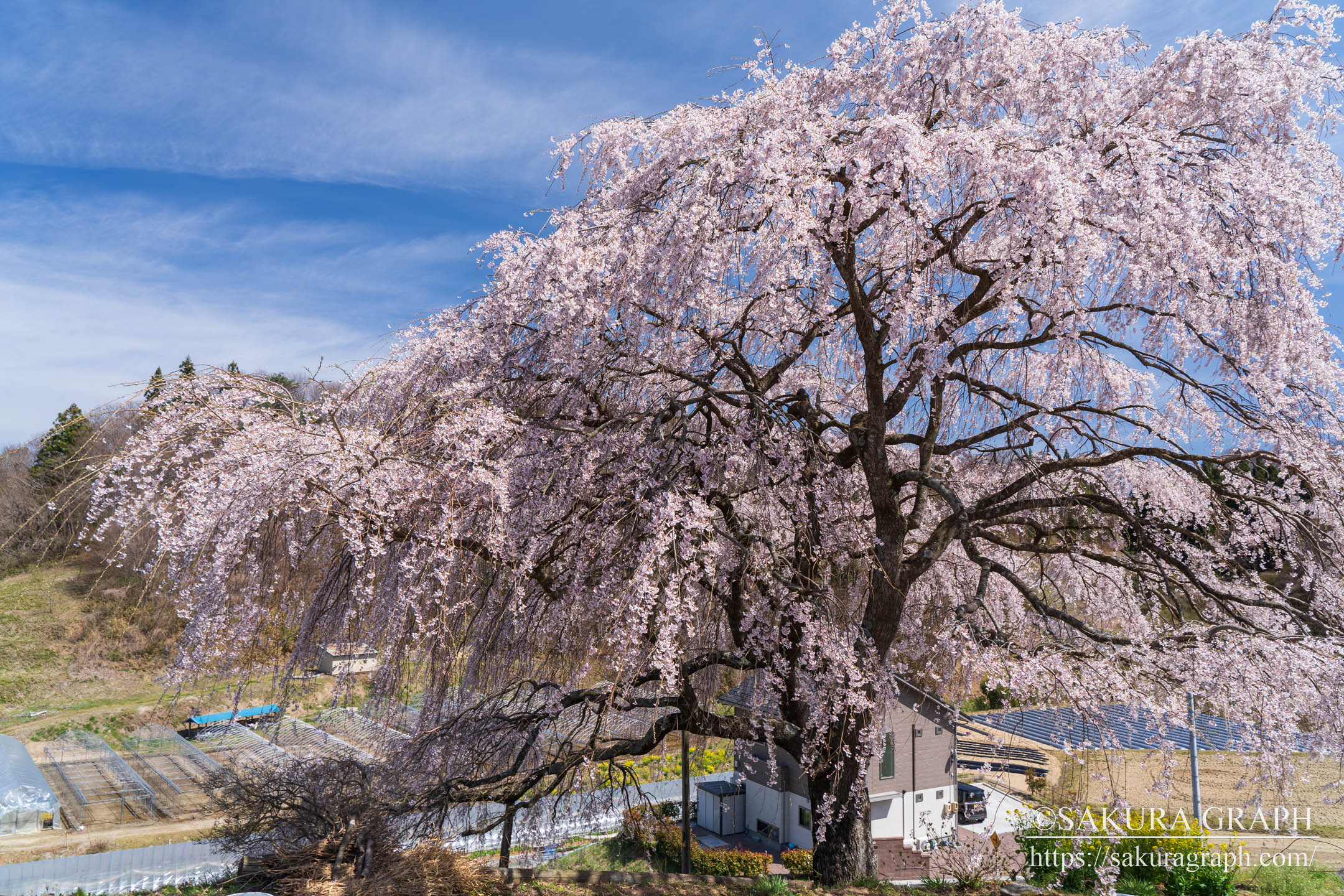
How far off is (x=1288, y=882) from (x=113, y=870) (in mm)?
17928

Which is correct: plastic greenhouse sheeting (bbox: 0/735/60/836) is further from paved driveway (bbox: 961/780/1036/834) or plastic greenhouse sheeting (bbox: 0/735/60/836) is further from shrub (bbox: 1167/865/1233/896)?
shrub (bbox: 1167/865/1233/896)

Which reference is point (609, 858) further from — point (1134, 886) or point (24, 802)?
point (24, 802)

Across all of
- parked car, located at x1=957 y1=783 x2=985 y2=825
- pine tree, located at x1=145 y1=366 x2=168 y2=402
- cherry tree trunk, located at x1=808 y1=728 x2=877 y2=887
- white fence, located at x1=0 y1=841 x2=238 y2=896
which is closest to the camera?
pine tree, located at x1=145 y1=366 x2=168 y2=402

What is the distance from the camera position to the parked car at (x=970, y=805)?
17406mm

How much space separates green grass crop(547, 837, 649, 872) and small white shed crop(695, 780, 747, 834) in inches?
128

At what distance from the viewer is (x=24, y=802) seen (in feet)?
61.5

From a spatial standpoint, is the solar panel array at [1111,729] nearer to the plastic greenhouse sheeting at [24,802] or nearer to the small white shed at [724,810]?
the small white shed at [724,810]

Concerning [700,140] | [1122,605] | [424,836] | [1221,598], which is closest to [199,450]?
[424,836]

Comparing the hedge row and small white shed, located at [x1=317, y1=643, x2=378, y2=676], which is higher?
small white shed, located at [x1=317, y1=643, x2=378, y2=676]

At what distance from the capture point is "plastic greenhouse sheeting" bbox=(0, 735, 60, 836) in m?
18.4

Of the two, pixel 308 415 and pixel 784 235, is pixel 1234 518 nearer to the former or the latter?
pixel 784 235

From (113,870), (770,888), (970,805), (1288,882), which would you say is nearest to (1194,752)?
(1288,882)

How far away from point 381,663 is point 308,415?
223 cm

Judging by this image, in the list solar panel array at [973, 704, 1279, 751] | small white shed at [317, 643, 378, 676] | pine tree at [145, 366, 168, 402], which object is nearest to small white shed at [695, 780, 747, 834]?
solar panel array at [973, 704, 1279, 751]
